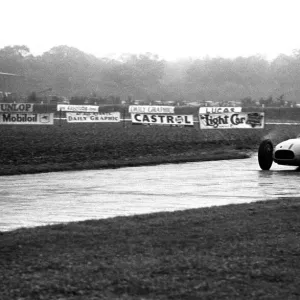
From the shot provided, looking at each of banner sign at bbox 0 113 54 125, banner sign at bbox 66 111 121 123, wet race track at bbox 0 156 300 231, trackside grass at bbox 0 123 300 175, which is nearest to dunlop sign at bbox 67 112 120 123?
banner sign at bbox 66 111 121 123

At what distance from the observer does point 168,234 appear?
36.0 ft

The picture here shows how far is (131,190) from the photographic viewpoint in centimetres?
1908

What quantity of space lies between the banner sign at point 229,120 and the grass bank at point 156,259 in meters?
31.7

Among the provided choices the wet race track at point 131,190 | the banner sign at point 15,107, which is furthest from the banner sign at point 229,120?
the banner sign at point 15,107

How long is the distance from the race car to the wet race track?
30 cm

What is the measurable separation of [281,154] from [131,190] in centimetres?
782

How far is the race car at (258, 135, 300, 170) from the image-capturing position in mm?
25391

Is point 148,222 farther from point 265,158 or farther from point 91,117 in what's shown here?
point 91,117

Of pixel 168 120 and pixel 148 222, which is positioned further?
pixel 168 120

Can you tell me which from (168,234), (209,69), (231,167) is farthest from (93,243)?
(209,69)

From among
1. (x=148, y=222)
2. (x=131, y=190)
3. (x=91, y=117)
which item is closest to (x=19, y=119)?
(x=91, y=117)

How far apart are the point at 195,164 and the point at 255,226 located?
1720 cm

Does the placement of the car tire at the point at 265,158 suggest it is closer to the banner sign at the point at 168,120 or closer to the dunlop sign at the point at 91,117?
the banner sign at the point at 168,120

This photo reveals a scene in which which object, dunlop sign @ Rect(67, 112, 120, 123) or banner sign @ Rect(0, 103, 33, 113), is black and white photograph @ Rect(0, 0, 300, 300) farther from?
banner sign @ Rect(0, 103, 33, 113)
